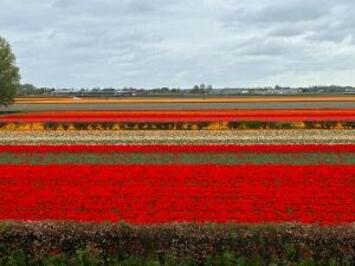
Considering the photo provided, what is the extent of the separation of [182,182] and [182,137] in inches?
639

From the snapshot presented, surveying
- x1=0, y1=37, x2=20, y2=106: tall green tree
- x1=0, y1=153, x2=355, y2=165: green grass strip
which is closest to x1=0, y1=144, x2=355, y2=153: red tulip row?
x1=0, y1=153, x2=355, y2=165: green grass strip

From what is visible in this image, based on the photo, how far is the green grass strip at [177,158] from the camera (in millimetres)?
23688

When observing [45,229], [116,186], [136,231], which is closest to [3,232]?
[45,229]

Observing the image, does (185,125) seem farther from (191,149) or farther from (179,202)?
(179,202)

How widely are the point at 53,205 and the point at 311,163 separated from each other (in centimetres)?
1098

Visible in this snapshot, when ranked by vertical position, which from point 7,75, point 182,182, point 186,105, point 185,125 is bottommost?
point 186,105

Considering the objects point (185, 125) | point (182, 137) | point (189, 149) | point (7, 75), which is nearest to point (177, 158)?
point (189, 149)

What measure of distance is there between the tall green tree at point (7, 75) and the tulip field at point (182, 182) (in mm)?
43705

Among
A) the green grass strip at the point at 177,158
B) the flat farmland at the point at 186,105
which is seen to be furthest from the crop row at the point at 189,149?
the flat farmland at the point at 186,105

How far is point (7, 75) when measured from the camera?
77.2 metres

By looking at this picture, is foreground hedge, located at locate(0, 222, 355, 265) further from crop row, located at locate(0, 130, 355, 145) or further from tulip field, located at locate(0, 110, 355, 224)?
crop row, located at locate(0, 130, 355, 145)

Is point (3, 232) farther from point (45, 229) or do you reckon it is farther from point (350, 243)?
point (350, 243)

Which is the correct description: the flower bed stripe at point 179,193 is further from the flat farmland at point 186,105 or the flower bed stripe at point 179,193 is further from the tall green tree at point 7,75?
Answer: the tall green tree at point 7,75

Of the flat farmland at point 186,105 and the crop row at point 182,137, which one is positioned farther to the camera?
the flat farmland at point 186,105
